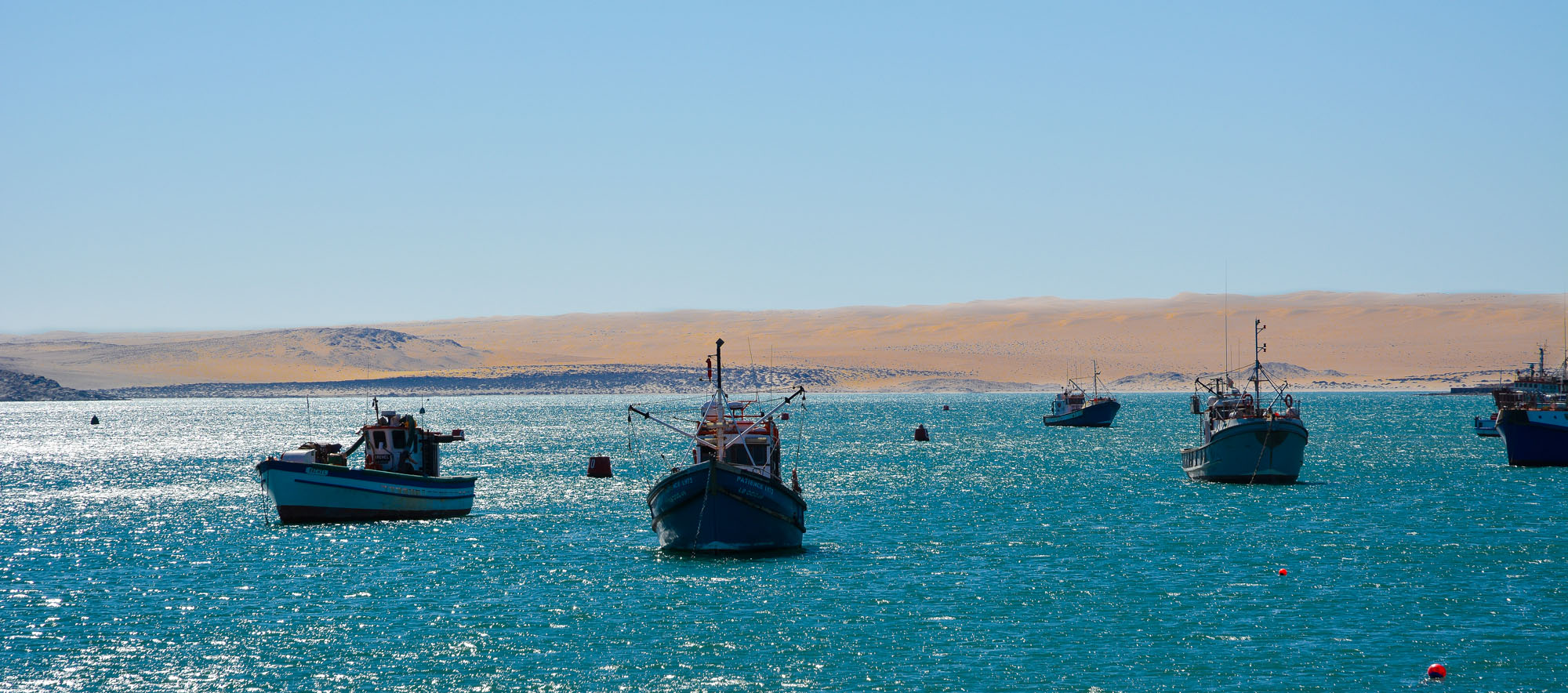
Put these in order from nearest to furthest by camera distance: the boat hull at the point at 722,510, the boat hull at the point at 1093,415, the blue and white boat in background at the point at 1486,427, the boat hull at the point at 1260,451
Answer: the boat hull at the point at 722,510 < the boat hull at the point at 1260,451 < the blue and white boat in background at the point at 1486,427 < the boat hull at the point at 1093,415

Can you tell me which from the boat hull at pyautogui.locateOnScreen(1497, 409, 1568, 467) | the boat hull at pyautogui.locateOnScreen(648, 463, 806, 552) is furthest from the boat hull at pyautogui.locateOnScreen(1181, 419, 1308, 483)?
the boat hull at pyautogui.locateOnScreen(648, 463, 806, 552)

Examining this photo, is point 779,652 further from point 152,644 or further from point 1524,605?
point 1524,605

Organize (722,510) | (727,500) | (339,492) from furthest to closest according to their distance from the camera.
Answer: (339,492), (722,510), (727,500)

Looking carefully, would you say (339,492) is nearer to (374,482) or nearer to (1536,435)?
(374,482)

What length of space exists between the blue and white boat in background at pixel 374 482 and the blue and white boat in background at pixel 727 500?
15.3 metres

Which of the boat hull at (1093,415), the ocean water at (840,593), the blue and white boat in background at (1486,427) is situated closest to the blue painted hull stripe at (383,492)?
the ocean water at (840,593)

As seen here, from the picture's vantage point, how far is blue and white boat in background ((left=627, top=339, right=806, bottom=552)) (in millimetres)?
41750

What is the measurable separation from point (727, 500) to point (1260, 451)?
36.2 metres

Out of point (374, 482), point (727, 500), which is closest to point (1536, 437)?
point (727, 500)

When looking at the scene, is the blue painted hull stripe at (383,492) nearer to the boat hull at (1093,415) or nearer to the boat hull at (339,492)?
the boat hull at (339,492)

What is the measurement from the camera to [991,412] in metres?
197

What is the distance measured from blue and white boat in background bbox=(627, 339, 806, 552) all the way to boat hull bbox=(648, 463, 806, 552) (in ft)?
0.07

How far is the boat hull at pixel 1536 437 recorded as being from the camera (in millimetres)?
77562

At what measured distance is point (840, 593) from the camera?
36875mm
